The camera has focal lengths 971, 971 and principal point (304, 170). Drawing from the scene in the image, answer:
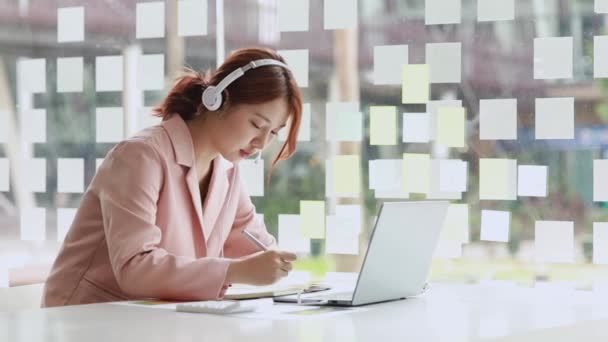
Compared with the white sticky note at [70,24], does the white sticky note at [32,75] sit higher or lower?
lower

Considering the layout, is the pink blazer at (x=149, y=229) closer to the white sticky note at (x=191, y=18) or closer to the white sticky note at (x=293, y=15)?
the white sticky note at (x=293, y=15)

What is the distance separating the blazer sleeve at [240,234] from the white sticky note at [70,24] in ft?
4.20

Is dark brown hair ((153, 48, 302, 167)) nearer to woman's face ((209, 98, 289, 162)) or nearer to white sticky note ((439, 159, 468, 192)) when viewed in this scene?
woman's face ((209, 98, 289, 162))

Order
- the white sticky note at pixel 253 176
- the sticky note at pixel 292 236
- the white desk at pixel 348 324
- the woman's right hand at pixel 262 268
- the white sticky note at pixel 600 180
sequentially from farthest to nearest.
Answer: the white sticky note at pixel 253 176 < the sticky note at pixel 292 236 < the white sticky note at pixel 600 180 < the woman's right hand at pixel 262 268 < the white desk at pixel 348 324

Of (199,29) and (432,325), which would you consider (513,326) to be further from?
(199,29)

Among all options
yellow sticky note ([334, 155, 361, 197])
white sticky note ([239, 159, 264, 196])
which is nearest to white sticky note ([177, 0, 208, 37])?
white sticky note ([239, 159, 264, 196])

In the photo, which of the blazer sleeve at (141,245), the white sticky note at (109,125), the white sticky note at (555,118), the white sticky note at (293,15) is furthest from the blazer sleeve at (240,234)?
the white sticky note at (109,125)

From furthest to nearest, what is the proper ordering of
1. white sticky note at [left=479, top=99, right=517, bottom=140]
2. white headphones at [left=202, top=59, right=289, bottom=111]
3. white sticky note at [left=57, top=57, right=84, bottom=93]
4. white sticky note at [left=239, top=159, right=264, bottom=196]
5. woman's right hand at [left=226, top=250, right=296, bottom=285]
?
white sticky note at [left=57, top=57, right=84, bottom=93], white sticky note at [left=239, top=159, right=264, bottom=196], white sticky note at [left=479, top=99, right=517, bottom=140], white headphones at [left=202, top=59, right=289, bottom=111], woman's right hand at [left=226, top=250, right=296, bottom=285]

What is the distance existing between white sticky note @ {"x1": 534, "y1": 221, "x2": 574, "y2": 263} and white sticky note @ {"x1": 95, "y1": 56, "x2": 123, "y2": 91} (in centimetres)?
165

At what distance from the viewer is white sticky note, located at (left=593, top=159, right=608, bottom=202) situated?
2887 mm

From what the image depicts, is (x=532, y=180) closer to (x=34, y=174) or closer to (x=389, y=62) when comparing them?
(x=389, y=62)

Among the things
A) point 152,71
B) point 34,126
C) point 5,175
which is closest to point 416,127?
point 152,71

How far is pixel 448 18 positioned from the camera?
120 inches

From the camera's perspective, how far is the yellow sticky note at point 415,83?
122 inches
